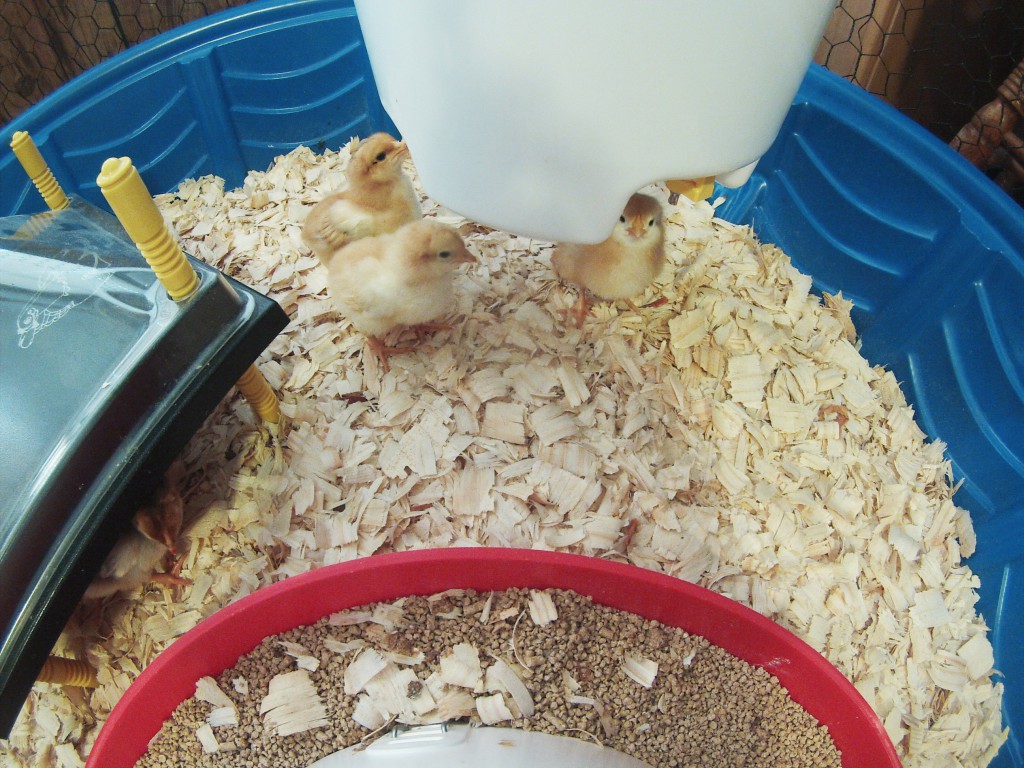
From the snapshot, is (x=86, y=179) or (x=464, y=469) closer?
(x=464, y=469)

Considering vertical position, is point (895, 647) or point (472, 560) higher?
point (472, 560)

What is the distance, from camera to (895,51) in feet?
6.08

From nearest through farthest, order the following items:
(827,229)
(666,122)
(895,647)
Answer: (666,122) → (895,647) → (827,229)

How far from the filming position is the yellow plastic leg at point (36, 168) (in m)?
1.26

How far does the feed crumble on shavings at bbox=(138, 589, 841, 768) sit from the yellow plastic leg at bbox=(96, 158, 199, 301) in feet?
2.03

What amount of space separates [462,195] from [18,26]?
6.05 ft

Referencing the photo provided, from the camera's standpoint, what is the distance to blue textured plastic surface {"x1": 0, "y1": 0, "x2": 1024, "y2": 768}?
1349 mm

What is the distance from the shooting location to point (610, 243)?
1323mm

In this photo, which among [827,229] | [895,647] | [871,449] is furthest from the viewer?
[827,229]

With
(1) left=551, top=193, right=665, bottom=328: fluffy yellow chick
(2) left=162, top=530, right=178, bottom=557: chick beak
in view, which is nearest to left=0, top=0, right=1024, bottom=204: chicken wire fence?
(1) left=551, top=193, right=665, bottom=328: fluffy yellow chick

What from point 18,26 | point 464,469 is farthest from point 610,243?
point 18,26

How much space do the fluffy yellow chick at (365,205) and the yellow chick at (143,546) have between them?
0.57 m

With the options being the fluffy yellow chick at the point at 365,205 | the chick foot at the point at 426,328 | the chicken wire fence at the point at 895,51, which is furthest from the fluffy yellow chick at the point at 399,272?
the chicken wire fence at the point at 895,51

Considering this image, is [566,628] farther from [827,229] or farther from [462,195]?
[827,229]
